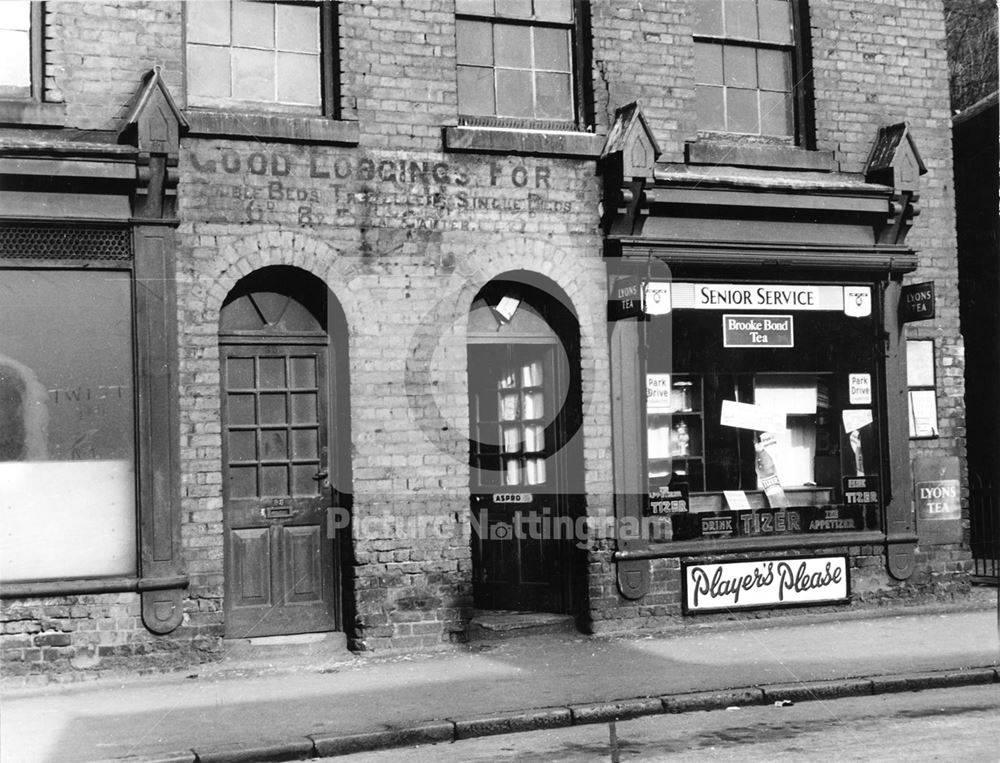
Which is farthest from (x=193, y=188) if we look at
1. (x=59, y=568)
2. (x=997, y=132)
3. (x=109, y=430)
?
(x=997, y=132)

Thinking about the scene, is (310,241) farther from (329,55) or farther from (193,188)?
(329,55)

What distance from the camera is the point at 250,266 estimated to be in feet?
32.4

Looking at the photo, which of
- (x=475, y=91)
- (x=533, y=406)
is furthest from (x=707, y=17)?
(x=533, y=406)

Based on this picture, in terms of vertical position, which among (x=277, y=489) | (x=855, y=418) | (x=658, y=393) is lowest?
(x=277, y=489)

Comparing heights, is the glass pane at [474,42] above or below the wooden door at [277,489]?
above

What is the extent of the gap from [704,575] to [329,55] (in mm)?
5761

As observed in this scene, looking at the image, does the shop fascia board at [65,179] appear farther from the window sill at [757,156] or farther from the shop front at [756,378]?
the window sill at [757,156]

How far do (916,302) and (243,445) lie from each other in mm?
6532

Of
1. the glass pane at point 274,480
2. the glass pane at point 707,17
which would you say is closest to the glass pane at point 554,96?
the glass pane at point 707,17

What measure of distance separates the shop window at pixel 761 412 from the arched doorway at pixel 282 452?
9.75 feet

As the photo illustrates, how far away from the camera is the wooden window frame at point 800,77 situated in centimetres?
1188

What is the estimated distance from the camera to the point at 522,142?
421 inches

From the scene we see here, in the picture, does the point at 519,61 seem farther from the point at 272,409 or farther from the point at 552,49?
the point at 272,409

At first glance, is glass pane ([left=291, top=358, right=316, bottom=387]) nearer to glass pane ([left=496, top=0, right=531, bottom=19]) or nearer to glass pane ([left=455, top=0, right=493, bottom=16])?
glass pane ([left=455, top=0, right=493, bottom=16])
